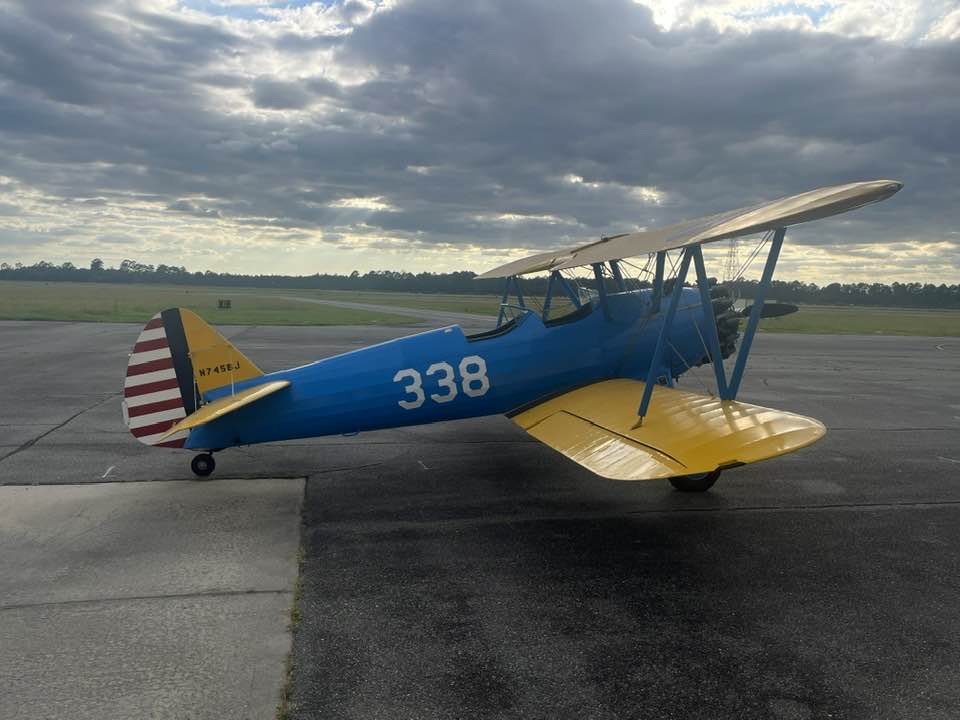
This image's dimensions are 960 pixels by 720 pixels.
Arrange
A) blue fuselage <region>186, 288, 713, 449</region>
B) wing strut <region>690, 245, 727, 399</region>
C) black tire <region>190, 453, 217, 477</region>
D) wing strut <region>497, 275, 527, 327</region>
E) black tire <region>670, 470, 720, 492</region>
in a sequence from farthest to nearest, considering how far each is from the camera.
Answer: wing strut <region>497, 275, 527, 327</region> < black tire <region>190, 453, 217, 477</region> < black tire <region>670, 470, 720, 492</region> < blue fuselage <region>186, 288, 713, 449</region> < wing strut <region>690, 245, 727, 399</region>

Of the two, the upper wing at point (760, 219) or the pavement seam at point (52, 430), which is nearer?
the upper wing at point (760, 219)

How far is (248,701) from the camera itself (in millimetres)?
3498

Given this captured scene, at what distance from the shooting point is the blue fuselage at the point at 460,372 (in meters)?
7.11

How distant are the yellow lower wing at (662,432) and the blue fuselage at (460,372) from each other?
562 millimetres

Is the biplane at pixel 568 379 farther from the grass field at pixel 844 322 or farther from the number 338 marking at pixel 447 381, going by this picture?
the grass field at pixel 844 322

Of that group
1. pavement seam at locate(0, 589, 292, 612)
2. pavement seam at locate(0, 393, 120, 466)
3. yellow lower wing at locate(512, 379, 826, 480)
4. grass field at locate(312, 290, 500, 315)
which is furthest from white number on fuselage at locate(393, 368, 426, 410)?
grass field at locate(312, 290, 500, 315)

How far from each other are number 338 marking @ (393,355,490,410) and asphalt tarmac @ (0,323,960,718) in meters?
1.05

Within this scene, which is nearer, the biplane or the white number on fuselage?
the biplane

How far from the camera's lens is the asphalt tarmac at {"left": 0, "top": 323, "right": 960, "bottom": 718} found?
144 inches

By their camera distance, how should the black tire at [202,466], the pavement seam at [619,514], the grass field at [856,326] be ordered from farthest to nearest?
the grass field at [856,326], the black tire at [202,466], the pavement seam at [619,514]

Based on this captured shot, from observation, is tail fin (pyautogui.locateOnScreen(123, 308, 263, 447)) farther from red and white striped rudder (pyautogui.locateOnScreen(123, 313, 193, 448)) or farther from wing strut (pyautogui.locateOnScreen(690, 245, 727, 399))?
wing strut (pyautogui.locateOnScreen(690, 245, 727, 399))

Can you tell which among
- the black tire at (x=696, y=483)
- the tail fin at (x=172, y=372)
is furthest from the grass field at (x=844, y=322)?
the tail fin at (x=172, y=372)

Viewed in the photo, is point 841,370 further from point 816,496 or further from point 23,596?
point 23,596

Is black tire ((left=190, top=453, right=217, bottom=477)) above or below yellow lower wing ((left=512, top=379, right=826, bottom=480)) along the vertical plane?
below
